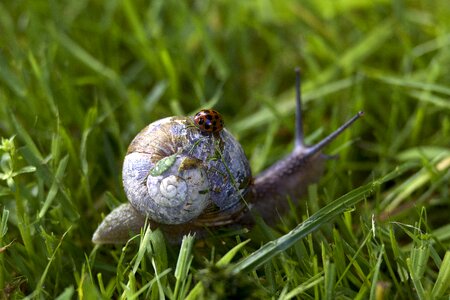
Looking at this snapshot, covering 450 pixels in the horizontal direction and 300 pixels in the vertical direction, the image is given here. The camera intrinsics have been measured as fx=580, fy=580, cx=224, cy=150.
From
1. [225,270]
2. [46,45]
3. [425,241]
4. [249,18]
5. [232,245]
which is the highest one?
[46,45]

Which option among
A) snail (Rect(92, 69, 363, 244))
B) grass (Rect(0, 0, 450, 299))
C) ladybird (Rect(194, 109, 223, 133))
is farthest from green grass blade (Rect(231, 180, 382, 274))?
ladybird (Rect(194, 109, 223, 133))

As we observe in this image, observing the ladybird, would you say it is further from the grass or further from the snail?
A: the grass

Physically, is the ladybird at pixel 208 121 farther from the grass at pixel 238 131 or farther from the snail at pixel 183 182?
the grass at pixel 238 131

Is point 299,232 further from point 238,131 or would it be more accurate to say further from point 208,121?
point 238,131

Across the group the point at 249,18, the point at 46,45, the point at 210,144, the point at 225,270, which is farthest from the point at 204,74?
the point at 225,270

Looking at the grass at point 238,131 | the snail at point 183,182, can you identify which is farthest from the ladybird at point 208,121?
the grass at point 238,131

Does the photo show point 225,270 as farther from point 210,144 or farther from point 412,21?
point 412,21

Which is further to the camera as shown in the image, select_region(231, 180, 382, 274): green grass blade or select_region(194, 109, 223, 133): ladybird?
select_region(194, 109, 223, 133): ladybird

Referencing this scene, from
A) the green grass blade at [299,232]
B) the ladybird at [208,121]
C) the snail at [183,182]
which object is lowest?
the green grass blade at [299,232]
